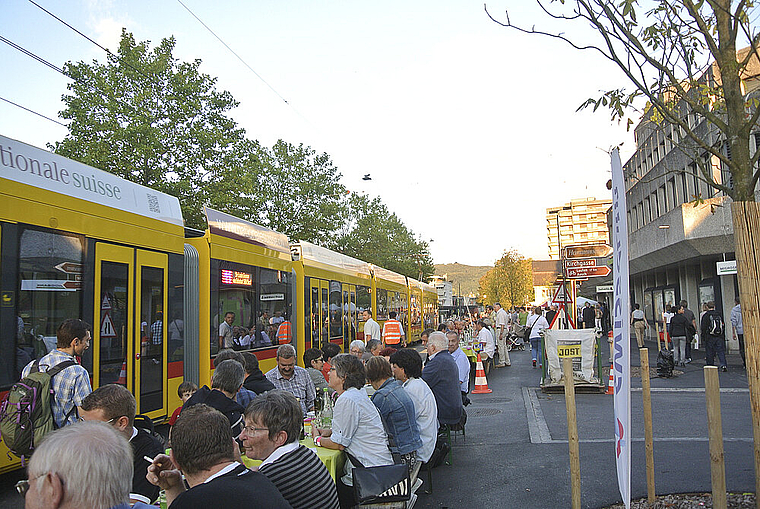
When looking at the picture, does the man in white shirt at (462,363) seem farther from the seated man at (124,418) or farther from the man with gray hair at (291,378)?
the seated man at (124,418)

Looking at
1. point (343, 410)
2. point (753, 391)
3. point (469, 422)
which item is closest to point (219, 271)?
point (469, 422)

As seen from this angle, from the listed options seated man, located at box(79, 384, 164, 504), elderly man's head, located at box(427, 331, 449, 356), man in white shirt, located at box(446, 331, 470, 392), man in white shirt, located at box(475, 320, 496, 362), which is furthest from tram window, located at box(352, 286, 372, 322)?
seated man, located at box(79, 384, 164, 504)

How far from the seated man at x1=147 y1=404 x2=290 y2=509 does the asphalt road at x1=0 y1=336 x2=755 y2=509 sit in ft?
12.2

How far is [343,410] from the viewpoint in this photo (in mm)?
5406

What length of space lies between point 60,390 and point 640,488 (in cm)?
556

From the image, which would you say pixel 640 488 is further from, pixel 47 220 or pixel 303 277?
pixel 303 277

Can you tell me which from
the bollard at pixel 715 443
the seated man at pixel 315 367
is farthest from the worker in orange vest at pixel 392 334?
the bollard at pixel 715 443

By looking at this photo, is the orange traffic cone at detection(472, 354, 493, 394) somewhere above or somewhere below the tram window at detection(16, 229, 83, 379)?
below

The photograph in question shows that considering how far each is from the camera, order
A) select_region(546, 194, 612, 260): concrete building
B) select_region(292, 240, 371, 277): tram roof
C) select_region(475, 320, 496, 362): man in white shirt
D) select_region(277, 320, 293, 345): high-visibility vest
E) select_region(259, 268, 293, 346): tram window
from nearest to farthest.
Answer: select_region(259, 268, 293, 346): tram window → select_region(277, 320, 293, 345): high-visibility vest → select_region(292, 240, 371, 277): tram roof → select_region(475, 320, 496, 362): man in white shirt → select_region(546, 194, 612, 260): concrete building

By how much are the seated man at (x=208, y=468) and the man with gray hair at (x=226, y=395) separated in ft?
6.95

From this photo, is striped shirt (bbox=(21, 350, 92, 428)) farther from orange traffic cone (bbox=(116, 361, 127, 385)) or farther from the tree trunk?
the tree trunk

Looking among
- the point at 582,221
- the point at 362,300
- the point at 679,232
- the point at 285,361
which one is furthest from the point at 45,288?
the point at 582,221

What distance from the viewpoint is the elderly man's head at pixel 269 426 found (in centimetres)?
407

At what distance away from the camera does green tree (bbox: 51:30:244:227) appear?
832 inches
